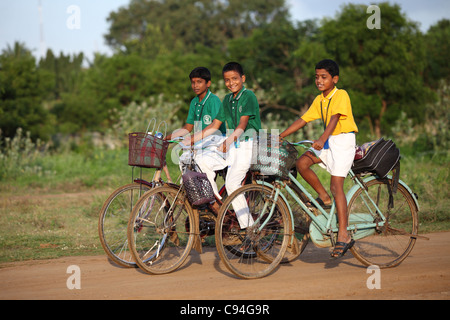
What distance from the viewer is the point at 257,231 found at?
5270 millimetres

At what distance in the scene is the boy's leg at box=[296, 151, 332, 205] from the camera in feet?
17.6

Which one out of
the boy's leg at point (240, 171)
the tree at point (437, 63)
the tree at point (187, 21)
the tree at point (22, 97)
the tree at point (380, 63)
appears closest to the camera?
the boy's leg at point (240, 171)

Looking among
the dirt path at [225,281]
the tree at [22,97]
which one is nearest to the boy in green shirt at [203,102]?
the dirt path at [225,281]

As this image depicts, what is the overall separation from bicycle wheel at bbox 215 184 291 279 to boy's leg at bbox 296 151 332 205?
1.26ft

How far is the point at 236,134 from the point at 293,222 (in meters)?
0.98

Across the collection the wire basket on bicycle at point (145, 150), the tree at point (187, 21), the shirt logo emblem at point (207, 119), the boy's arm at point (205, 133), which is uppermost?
the tree at point (187, 21)

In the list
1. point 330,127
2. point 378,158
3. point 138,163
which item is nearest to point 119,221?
point 138,163

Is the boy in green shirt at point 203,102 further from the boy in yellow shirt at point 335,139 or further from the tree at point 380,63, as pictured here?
the tree at point 380,63

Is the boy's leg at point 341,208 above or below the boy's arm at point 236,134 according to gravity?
below

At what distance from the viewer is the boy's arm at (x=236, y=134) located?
17.2 feet

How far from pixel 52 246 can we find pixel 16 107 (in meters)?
17.9

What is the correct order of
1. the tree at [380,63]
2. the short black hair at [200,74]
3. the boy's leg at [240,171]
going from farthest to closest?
the tree at [380,63] < the short black hair at [200,74] < the boy's leg at [240,171]
